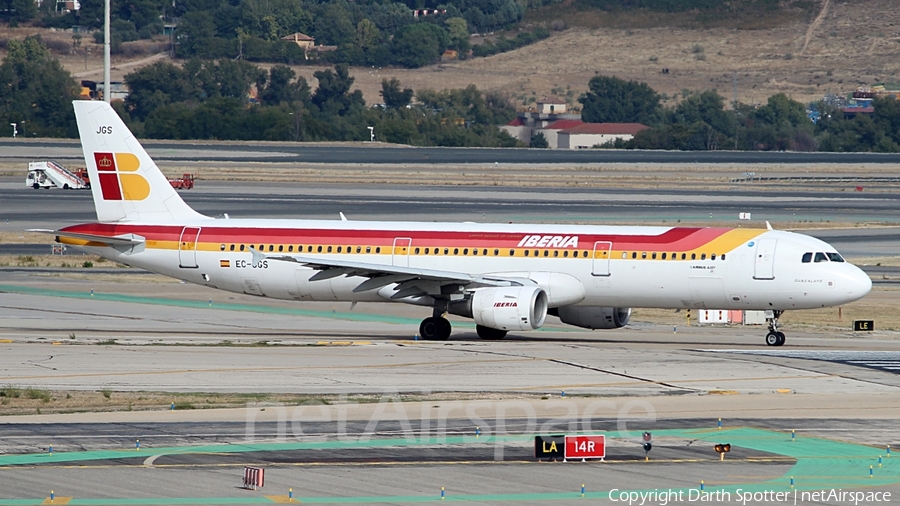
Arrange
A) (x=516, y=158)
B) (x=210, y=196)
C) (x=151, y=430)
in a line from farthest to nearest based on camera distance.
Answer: (x=516, y=158), (x=210, y=196), (x=151, y=430)


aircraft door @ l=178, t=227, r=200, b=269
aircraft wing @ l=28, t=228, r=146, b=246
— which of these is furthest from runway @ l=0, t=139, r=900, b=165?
aircraft door @ l=178, t=227, r=200, b=269

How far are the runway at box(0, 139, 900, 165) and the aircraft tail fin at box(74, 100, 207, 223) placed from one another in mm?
95664

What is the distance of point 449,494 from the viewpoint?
69.3ft

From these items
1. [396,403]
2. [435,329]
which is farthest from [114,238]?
[396,403]

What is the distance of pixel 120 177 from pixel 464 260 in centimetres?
1304

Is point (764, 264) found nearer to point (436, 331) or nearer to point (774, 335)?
point (774, 335)

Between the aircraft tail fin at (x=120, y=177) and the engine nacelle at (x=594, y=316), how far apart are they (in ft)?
44.7

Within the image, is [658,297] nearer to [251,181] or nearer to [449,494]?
[449,494]

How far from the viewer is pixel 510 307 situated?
41.1 meters

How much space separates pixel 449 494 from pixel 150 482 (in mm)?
4919

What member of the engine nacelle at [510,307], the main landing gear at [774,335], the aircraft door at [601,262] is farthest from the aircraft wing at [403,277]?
the main landing gear at [774,335]

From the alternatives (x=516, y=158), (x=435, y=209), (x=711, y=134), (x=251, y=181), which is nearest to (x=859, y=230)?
(x=435, y=209)

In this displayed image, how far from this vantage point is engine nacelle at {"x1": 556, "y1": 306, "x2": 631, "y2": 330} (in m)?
44.0

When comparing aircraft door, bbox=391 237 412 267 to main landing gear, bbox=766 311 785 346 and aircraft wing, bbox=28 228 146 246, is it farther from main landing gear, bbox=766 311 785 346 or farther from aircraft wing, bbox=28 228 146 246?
main landing gear, bbox=766 311 785 346
